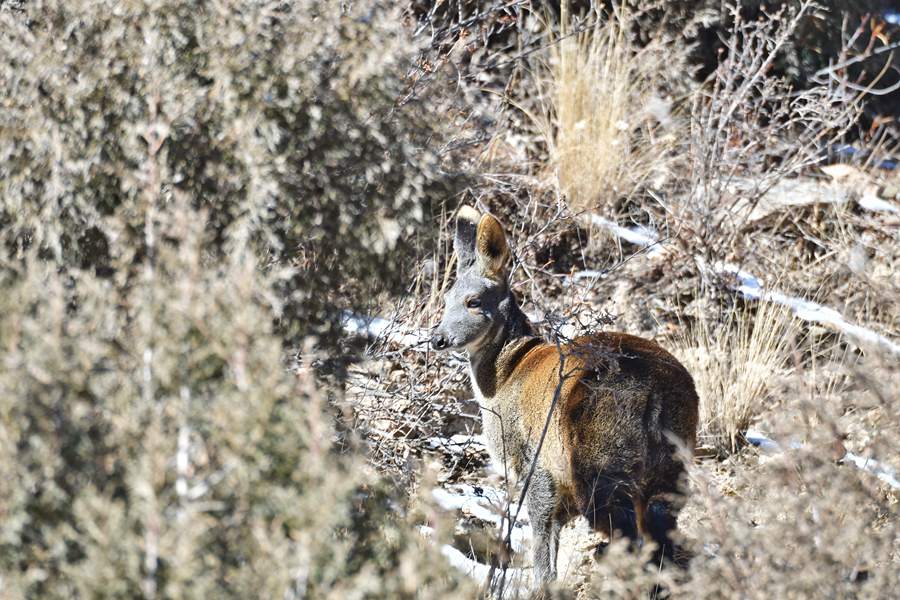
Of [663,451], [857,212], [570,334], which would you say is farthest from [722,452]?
[857,212]

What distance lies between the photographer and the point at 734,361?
768cm

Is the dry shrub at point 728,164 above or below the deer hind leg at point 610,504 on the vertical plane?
above

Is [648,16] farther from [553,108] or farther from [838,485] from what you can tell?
[838,485]

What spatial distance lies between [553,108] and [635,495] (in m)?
4.91

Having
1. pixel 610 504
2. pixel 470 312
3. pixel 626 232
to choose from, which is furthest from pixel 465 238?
pixel 626 232

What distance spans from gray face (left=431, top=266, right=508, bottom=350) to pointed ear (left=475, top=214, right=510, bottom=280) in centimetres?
5

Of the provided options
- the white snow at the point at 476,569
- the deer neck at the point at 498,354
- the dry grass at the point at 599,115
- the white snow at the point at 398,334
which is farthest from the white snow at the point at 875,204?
the white snow at the point at 476,569

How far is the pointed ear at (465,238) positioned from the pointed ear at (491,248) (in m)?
0.11

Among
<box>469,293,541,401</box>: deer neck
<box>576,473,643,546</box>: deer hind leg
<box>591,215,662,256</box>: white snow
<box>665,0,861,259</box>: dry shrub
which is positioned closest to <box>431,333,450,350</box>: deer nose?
<box>469,293,541,401</box>: deer neck

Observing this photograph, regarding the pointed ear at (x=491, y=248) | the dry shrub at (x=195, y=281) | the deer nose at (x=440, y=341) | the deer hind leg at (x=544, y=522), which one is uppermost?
the dry shrub at (x=195, y=281)

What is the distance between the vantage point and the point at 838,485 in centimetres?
385

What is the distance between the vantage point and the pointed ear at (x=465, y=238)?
5.98 meters

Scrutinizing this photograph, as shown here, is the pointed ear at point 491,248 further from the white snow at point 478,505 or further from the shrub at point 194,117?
the shrub at point 194,117

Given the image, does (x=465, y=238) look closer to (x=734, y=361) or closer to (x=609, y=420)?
(x=609, y=420)
